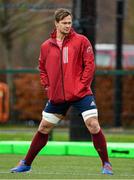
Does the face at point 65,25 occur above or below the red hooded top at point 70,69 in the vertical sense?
above

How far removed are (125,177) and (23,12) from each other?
18135 millimetres

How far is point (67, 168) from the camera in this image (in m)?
11.1

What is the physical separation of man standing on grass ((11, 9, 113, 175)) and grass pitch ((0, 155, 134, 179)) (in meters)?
0.36

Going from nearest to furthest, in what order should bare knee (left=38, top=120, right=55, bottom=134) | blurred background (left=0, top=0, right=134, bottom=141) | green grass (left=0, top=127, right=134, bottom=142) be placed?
bare knee (left=38, top=120, right=55, bottom=134)
blurred background (left=0, top=0, right=134, bottom=141)
green grass (left=0, top=127, right=134, bottom=142)

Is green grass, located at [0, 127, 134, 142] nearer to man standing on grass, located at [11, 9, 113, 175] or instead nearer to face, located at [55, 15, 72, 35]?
man standing on grass, located at [11, 9, 113, 175]

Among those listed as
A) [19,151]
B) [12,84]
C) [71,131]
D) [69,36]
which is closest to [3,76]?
[12,84]

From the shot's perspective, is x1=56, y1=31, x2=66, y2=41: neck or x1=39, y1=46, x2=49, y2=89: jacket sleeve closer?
x1=56, y1=31, x2=66, y2=41: neck

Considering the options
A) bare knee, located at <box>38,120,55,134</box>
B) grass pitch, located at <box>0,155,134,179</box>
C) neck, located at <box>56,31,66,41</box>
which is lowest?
grass pitch, located at <box>0,155,134,179</box>

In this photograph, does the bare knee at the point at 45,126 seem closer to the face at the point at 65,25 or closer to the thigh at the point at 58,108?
the thigh at the point at 58,108

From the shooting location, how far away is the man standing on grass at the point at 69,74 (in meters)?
10.2


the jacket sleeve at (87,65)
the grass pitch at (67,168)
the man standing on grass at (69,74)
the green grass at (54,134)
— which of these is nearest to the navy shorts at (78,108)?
the man standing on grass at (69,74)

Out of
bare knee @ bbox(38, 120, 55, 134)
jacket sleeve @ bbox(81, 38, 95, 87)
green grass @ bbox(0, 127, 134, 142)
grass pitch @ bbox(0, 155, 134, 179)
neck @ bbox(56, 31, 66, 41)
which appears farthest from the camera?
green grass @ bbox(0, 127, 134, 142)

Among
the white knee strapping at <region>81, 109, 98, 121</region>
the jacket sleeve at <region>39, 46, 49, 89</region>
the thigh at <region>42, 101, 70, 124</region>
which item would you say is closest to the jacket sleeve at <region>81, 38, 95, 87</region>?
the white knee strapping at <region>81, 109, 98, 121</region>

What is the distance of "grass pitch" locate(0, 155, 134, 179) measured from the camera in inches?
390
